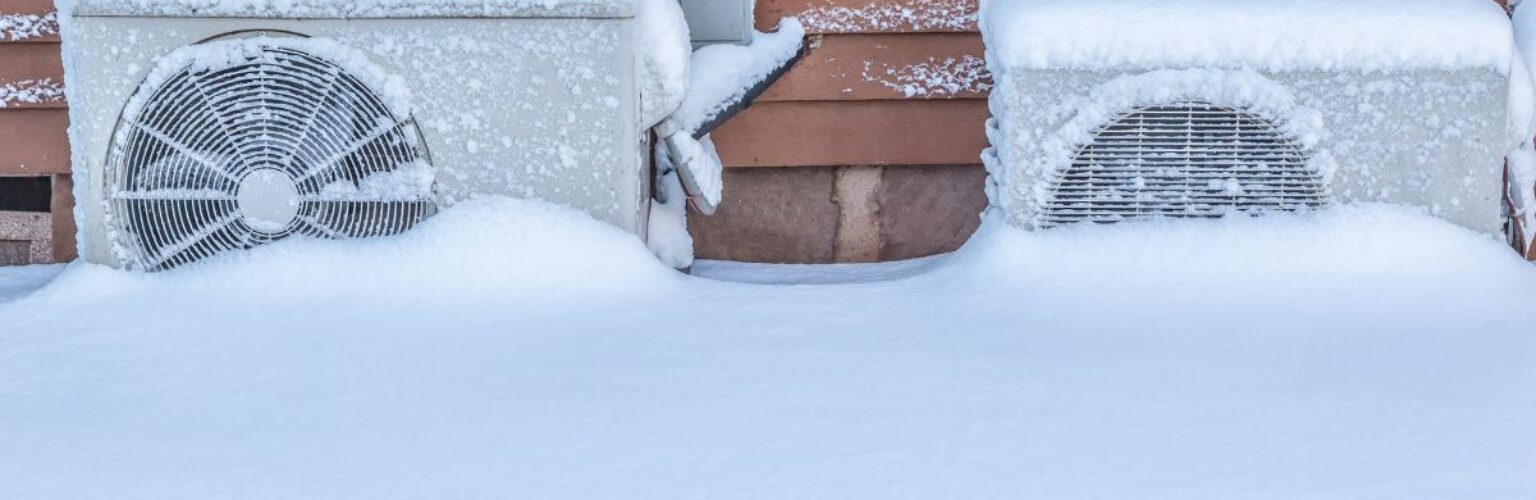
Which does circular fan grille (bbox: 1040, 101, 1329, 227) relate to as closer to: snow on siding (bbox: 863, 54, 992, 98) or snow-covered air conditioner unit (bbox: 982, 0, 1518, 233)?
snow-covered air conditioner unit (bbox: 982, 0, 1518, 233)

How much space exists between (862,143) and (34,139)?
211cm

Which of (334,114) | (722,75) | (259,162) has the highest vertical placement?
(722,75)

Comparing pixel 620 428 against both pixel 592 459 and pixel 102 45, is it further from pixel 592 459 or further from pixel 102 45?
pixel 102 45

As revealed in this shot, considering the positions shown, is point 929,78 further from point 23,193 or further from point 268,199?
point 23,193

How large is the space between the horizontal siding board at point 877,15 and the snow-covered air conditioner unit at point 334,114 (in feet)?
2.59

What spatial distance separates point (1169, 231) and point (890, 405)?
3.29 ft

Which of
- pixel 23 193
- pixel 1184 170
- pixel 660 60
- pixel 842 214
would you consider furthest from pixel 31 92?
pixel 1184 170

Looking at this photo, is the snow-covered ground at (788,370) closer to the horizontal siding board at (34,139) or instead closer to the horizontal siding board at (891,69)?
the horizontal siding board at (891,69)

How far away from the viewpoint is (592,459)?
2.12 m

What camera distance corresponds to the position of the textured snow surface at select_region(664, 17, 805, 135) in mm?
3402

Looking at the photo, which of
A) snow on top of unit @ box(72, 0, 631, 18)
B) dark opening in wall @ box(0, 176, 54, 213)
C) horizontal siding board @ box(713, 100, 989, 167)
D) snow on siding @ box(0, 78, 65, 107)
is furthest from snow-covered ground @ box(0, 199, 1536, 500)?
dark opening in wall @ box(0, 176, 54, 213)

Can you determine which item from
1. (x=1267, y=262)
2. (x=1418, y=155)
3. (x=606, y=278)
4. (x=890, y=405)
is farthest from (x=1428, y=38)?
(x=606, y=278)

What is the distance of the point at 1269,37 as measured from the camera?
9.98ft

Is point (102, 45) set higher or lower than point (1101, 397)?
higher
